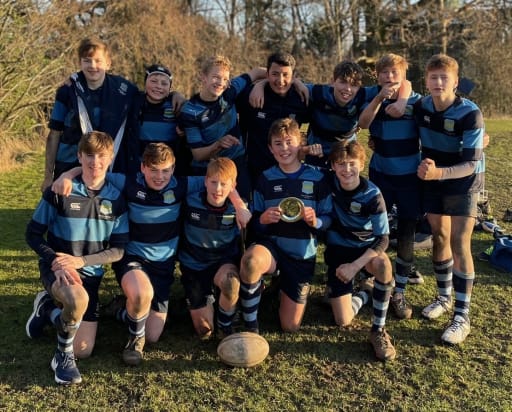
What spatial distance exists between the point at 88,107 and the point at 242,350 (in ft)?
7.39

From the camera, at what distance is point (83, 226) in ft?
11.6

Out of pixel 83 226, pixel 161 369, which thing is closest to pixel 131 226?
pixel 83 226

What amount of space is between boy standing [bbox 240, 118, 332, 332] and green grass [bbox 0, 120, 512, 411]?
297 mm

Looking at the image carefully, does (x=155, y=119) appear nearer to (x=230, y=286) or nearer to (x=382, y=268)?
(x=230, y=286)

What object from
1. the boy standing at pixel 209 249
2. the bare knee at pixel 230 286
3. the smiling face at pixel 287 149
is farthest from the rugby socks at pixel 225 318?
the smiling face at pixel 287 149

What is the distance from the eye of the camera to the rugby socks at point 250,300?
370cm

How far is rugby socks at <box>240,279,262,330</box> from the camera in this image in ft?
12.1

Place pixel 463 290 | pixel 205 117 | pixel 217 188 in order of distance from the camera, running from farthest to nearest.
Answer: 1. pixel 205 117
2. pixel 463 290
3. pixel 217 188

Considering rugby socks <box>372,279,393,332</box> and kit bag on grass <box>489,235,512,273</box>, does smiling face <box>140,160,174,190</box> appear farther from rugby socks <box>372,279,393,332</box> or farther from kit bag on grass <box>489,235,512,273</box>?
kit bag on grass <box>489,235,512,273</box>

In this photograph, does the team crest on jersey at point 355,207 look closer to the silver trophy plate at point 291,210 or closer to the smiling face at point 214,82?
the silver trophy plate at point 291,210

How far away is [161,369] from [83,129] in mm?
1964

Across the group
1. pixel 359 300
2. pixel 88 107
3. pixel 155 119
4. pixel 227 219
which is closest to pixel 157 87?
pixel 155 119

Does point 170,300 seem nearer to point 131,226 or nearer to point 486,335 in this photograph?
point 131,226

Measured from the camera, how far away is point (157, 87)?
13.5 feet
